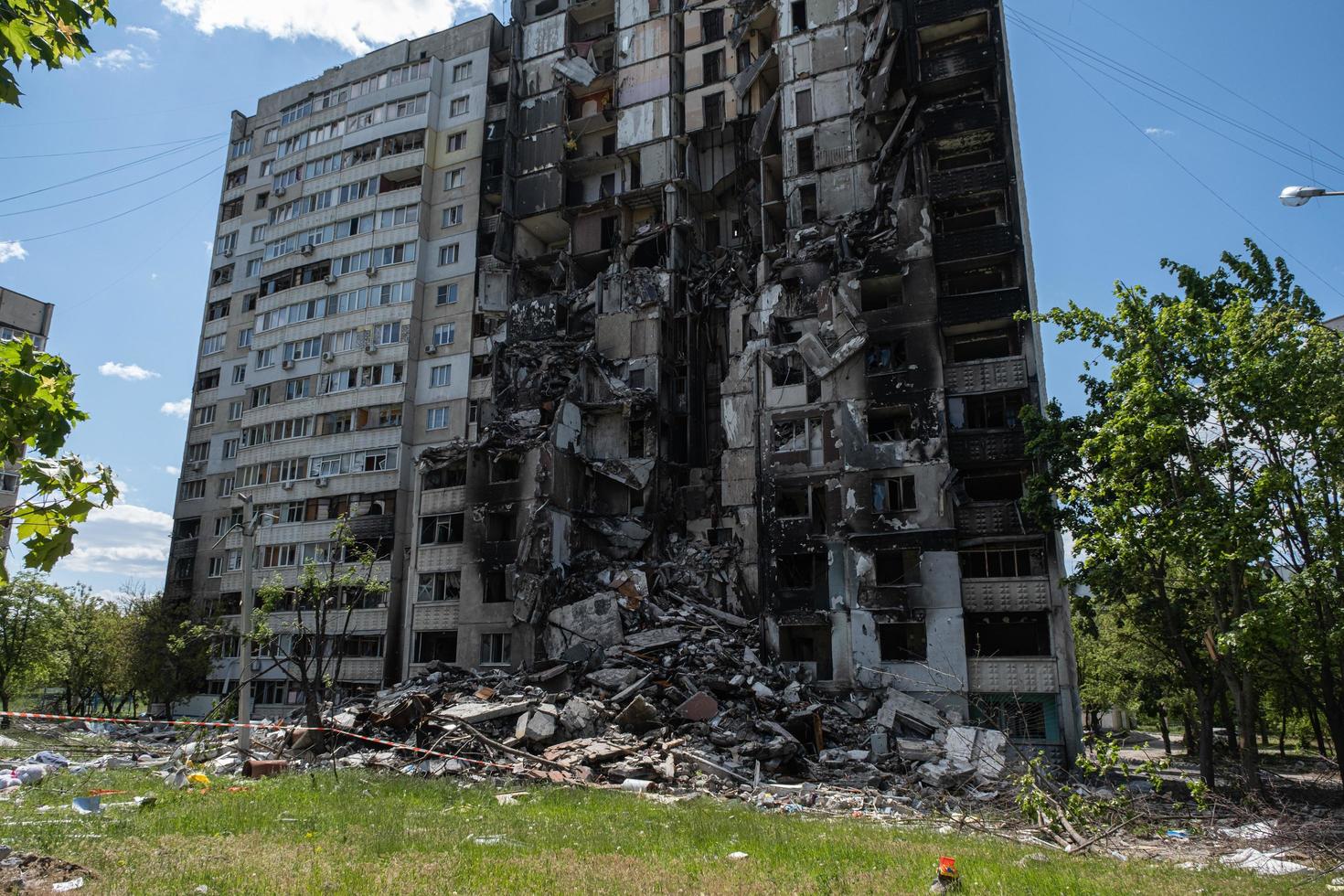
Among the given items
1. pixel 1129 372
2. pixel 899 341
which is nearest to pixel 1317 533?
pixel 1129 372

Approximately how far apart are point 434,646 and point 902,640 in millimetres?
23008

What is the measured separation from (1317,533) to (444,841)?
19.6 meters

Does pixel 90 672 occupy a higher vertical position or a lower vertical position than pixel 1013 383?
lower

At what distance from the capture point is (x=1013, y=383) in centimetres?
3334

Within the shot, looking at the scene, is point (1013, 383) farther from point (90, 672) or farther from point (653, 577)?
point (90, 672)

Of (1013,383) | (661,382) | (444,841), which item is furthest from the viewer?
(661,382)

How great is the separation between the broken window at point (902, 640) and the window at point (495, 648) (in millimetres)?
17134

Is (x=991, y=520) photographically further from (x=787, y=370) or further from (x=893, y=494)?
(x=787, y=370)

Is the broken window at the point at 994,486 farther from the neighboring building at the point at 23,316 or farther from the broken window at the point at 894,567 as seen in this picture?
the neighboring building at the point at 23,316

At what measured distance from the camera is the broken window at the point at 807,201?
41562 mm

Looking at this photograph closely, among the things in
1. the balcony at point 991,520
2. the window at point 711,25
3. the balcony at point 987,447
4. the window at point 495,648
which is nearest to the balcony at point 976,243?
the balcony at point 987,447

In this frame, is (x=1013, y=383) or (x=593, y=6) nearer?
(x=1013, y=383)

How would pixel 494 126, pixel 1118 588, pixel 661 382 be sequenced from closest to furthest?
pixel 1118 588 < pixel 661 382 < pixel 494 126

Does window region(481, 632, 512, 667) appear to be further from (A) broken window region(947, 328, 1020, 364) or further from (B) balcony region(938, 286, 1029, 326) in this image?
(B) balcony region(938, 286, 1029, 326)
